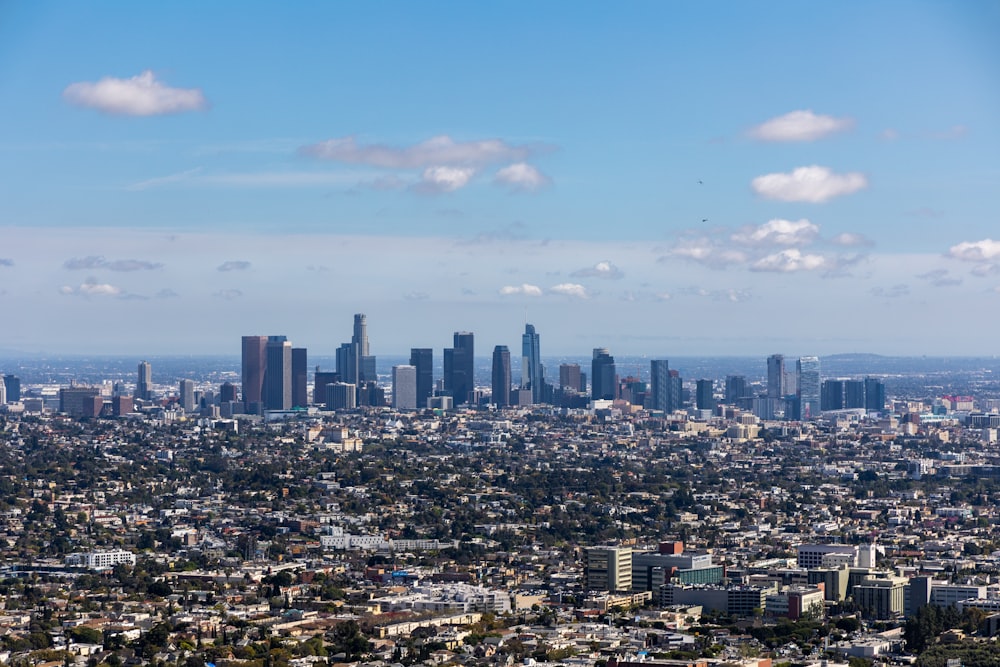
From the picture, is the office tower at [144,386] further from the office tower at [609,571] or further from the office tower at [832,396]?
the office tower at [609,571]

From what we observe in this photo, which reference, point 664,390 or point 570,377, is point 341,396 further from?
point 570,377

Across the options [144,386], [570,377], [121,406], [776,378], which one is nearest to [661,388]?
[776,378]

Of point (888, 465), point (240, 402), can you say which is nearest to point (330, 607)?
point (888, 465)

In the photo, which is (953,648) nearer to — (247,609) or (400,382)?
(247,609)

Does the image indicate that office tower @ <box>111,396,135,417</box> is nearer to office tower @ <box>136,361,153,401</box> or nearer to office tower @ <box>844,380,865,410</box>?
office tower @ <box>136,361,153,401</box>

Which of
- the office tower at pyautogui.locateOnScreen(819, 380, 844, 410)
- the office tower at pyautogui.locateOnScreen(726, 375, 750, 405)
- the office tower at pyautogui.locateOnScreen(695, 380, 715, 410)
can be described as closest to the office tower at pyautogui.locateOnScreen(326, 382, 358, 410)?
the office tower at pyautogui.locateOnScreen(695, 380, 715, 410)

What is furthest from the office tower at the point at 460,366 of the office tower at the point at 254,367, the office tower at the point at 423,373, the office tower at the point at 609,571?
the office tower at the point at 609,571

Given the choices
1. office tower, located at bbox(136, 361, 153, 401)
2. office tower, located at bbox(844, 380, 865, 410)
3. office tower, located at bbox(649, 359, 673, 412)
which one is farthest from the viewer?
office tower, located at bbox(136, 361, 153, 401)
